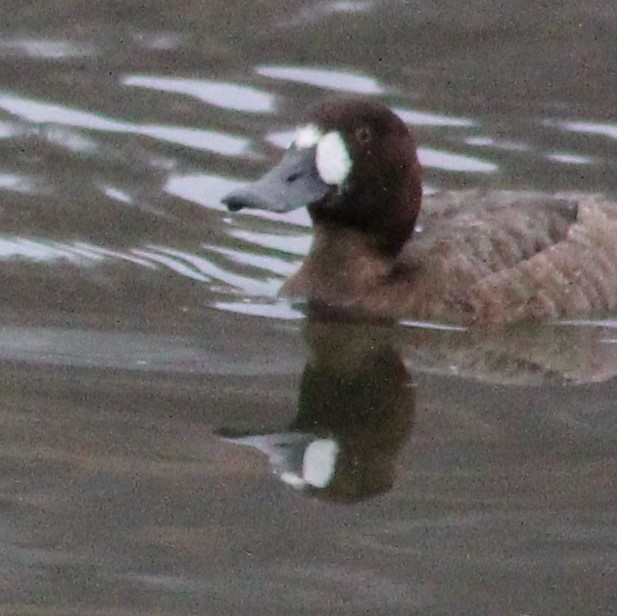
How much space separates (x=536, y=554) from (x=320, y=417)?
3.67 feet

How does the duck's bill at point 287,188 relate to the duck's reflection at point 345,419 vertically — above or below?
above

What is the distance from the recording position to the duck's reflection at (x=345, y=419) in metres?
6.11

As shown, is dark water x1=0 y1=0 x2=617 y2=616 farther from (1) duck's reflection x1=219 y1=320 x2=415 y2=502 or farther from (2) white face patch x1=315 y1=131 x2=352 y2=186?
(2) white face patch x1=315 y1=131 x2=352 y2=186

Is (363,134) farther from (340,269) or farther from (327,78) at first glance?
(327,78)

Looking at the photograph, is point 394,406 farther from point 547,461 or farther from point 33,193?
point 33,193

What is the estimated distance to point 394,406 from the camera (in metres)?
6.66

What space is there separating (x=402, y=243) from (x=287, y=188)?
1.72 feet

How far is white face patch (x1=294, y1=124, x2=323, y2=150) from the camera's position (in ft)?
24.2

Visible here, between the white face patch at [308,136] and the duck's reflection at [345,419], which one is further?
the white face patch at [308,136]

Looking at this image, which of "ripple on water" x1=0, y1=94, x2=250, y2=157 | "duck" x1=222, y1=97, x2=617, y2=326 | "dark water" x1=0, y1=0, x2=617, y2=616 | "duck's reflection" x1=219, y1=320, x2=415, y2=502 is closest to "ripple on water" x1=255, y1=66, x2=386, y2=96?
"dark water" x1=0, y1=0, x2=617, y2=616

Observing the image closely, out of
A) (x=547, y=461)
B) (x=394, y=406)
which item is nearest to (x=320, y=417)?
(x=394, y=406)

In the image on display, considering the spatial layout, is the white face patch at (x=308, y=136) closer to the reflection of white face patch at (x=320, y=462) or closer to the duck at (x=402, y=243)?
the duck at (x=402, y=243)

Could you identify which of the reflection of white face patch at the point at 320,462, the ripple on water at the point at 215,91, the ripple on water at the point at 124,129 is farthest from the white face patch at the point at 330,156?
the ripple on water at the point at 215,91

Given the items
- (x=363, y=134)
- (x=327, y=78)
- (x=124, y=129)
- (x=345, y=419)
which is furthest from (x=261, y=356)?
(x=327, y=78)
